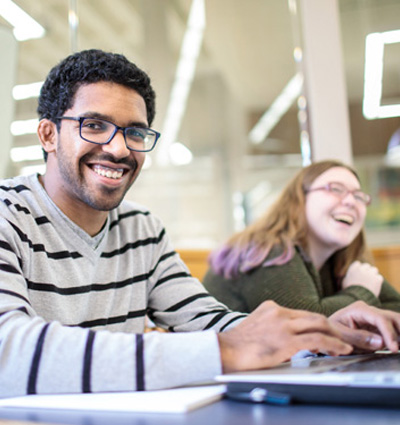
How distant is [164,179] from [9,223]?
3794 mm

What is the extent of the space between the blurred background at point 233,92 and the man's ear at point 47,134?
502 millimetres

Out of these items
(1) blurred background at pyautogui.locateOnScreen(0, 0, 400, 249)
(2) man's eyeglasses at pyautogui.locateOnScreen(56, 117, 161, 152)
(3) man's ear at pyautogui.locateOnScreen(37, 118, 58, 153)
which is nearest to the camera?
(2) man's eyeglasses at pyautogui.locateOnScreen(56, 117, 161, 152)

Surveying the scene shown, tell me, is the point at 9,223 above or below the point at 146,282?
above

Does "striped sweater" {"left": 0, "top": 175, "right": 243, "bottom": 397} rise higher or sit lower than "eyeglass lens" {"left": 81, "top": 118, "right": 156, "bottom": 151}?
lower

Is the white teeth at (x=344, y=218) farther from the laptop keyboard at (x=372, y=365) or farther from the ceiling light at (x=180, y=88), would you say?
the ceiling light at (x=180, y=88)

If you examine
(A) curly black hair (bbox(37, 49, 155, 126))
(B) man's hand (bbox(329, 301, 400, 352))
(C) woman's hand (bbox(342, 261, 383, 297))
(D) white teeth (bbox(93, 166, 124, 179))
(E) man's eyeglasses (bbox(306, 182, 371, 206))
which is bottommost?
(B) man's hand (bbox(329, 301, 400, 352))

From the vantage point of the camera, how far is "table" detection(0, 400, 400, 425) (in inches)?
18.9

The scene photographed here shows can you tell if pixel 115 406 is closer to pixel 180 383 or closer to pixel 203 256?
pixel 180 383

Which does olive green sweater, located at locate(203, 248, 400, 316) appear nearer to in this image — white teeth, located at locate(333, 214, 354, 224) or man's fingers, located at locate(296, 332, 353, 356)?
white teeth, located at locate(333, 214, 354, 224)

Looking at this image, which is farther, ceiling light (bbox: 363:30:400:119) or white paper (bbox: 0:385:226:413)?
ceiling light (bbox: 363:30:400:119)

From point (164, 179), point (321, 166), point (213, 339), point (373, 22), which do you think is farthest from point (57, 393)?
point (164, 179)

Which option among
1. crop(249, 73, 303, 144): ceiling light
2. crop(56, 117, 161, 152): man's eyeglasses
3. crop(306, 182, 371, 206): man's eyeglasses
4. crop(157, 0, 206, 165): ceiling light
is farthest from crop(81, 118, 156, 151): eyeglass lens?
crop(157, 0, 206, 165): ceiling light

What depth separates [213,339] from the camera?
0.67 metres

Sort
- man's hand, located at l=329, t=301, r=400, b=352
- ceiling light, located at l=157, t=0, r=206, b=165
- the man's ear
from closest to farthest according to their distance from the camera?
man's hand, located at l=329, t=301, r=400, b=352, the man's ear, ceiling light, located at l=157, t=0, r=206, b=165
